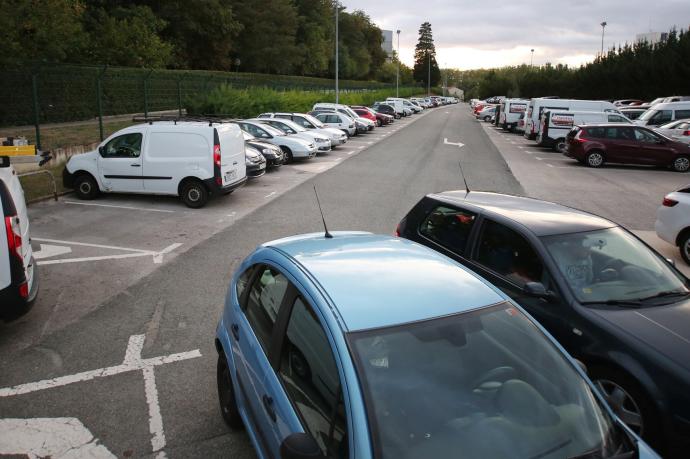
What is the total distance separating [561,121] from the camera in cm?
2547

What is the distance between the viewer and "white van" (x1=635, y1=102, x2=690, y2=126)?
26.1 m

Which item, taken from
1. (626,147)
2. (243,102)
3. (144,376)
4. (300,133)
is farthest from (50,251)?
(243,102)

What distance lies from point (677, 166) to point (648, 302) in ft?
59.2

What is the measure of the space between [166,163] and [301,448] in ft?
35.3

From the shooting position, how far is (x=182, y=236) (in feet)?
33.1

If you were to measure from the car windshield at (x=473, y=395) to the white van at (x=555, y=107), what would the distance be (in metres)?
26.2

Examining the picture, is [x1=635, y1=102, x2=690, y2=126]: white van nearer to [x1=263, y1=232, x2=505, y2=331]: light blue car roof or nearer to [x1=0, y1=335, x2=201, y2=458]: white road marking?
[x1=0, y1=335, x2=201, y2=458]: white road marking

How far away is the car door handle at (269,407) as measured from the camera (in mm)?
3100

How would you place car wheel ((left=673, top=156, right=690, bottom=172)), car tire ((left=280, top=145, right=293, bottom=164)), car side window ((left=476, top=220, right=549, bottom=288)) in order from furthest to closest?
car tire ((left=280, top=145, right=293, bottom=164)) < car wheel ((left=673, top=156, right=690, bottom=172)) < car side window ((left=476, top=220, right=549, bottom=288))

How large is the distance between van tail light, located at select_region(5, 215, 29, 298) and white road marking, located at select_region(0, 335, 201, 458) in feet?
3.25

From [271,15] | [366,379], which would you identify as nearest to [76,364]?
[366,379]

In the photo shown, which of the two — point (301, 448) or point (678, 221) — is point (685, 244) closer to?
point (678, 221)

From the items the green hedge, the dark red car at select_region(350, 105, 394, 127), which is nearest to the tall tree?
the dark red car at select_region(350, 105, 394, 127)

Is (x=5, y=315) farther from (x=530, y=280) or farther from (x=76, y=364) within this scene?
(x=530, y=280)
